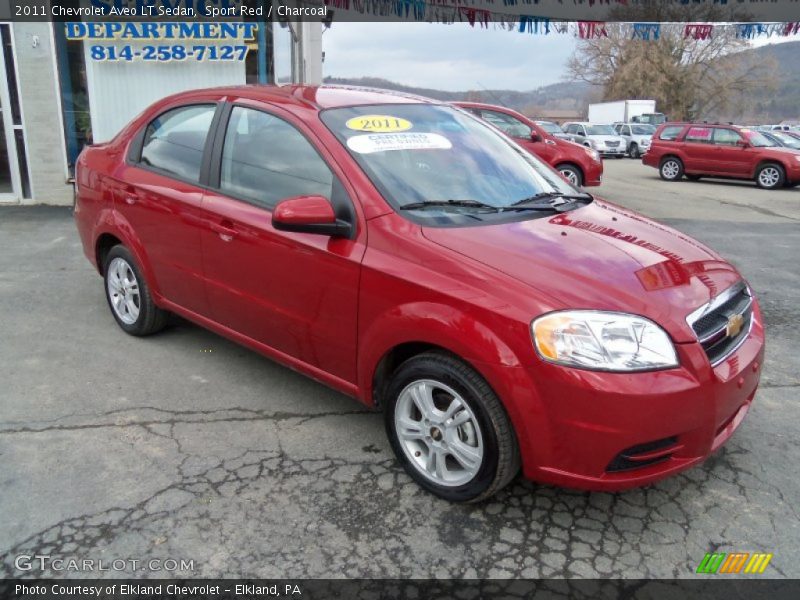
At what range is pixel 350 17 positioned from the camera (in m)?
13.4

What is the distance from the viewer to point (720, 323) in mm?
2699

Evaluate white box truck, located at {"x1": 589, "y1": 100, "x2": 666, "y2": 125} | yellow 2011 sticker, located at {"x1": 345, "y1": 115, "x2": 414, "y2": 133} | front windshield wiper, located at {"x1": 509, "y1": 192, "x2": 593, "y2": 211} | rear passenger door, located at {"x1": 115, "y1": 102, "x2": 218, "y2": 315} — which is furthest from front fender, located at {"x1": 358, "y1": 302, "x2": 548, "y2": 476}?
white box truck, located at {"x1": 589, "y1": 100, "x2": 666, "y2": 125}

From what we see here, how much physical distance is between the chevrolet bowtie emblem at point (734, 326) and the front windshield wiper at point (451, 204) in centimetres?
113

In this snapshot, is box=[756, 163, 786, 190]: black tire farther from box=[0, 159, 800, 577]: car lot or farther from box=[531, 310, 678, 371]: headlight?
box=[531, 310, 678, 371]: headlight

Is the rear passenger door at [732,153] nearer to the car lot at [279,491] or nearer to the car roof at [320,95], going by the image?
the car lot at [279,491]

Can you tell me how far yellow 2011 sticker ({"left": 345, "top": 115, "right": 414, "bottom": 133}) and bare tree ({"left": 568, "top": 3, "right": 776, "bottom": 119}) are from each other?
179ft

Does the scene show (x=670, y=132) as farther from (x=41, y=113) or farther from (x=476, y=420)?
(x=476, y=420)

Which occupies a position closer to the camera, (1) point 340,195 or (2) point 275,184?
(1) point 340,195

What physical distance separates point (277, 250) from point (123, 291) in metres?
1.89

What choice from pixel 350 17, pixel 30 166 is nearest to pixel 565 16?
pixel 350 17

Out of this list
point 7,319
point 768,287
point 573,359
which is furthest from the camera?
point 768,287

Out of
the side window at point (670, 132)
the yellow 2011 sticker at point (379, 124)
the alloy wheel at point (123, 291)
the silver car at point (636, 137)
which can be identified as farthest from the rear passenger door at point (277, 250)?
the silver car at point (636, 137)

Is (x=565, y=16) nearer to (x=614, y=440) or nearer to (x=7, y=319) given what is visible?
(x=7, y=319)

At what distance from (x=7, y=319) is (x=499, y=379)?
413cm
